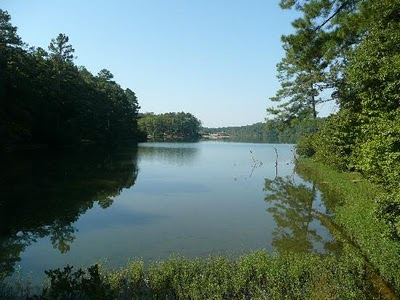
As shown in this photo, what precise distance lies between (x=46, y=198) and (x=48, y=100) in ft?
145

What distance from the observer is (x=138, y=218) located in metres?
20.5

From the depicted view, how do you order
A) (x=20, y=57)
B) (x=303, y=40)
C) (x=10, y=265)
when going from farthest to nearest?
(x=20, y=57), (x=303, y=40), (x=10, y=265)

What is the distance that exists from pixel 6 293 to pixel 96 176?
25060 mm

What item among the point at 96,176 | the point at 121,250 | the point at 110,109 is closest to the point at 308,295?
the point at 121,250

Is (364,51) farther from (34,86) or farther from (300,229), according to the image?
(34,86)

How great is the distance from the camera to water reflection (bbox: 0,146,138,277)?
52.2 feet

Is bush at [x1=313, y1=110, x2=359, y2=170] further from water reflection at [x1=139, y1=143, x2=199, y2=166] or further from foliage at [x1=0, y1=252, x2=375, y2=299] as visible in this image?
water reflection at [x1=139, y1=143, x2=199, y2=166]

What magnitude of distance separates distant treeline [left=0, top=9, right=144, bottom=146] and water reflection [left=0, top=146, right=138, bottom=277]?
11.1 meters

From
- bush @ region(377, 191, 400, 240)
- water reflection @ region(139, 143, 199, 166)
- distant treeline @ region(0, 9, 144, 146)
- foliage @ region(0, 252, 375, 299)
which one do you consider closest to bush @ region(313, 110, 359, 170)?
bush @ region(377, 191, 400, 240)

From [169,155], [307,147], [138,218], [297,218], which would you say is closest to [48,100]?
[169,155]

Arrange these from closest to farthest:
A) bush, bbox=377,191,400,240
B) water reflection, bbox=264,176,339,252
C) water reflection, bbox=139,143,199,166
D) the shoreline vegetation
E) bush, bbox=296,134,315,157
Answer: the shoreline vegetation
bush, bbox=377,191,400,240
water reflection, bbox=264,176,339,252
bush, bbox=296,134,315,157
water reflection, bbox=139,143,199,166

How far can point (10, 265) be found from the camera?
510 inches

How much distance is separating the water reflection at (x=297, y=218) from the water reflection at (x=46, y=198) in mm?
10026

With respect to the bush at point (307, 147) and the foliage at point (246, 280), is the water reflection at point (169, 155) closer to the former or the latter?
the bush at point (307, 147)
